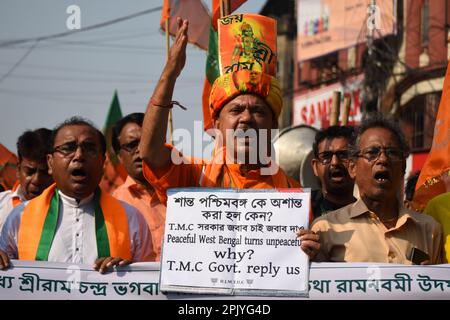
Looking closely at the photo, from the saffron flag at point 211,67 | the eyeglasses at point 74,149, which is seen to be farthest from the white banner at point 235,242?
the saffron flag at point 211,67

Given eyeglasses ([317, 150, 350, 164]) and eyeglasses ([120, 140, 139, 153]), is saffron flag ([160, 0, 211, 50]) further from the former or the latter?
eyeglasses ([317, 150, 350, 164])

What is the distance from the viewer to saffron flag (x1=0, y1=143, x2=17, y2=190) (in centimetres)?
736

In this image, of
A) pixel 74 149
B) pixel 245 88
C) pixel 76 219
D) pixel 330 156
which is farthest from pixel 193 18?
pixel 76 219

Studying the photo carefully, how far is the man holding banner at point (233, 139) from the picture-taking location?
3818 millimetres

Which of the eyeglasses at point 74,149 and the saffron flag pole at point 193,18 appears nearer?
the eyeglasses at point 74,149

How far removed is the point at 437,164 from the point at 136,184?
1.97 metres

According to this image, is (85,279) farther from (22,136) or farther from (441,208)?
(22,136)

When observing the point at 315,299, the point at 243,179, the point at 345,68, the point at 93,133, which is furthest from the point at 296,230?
the point at 345,68

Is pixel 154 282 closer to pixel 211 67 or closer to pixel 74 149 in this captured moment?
pixel 74 149

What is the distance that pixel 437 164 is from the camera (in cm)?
485

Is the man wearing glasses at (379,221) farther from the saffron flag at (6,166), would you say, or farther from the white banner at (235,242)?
the saffron flag at (6,166)

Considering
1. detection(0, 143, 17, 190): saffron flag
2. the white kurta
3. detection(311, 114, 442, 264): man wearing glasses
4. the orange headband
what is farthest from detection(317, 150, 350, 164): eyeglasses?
detection(0, 143, 17, 190): saffron flag

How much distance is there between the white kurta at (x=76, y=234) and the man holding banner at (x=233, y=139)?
0.24 metres
